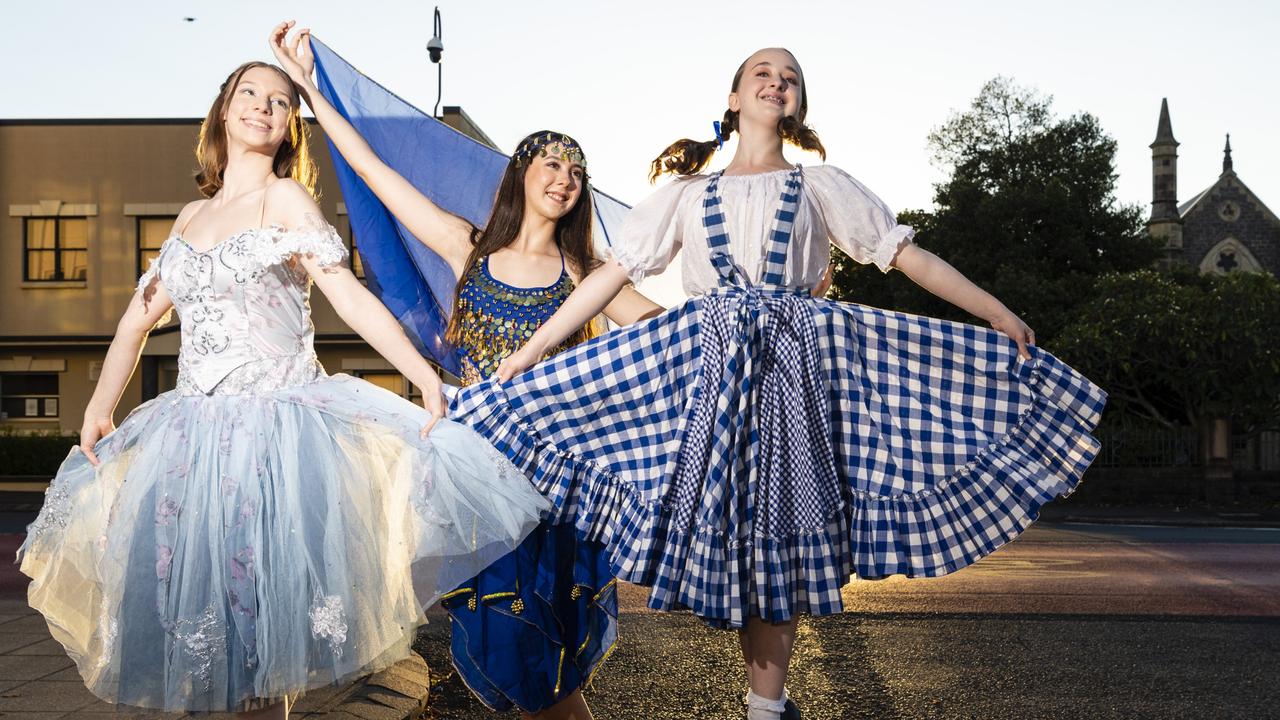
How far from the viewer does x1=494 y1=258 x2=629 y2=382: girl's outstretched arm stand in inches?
154

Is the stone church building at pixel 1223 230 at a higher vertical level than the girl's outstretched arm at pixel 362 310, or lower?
higher

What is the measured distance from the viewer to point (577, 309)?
396 cm

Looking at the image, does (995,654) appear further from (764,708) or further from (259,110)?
(259,110)

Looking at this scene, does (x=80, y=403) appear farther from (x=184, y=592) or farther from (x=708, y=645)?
(x=184, y=592)

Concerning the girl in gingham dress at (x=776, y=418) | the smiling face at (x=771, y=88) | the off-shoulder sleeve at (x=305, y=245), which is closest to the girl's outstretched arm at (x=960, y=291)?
the girl in gingham dress at (x=776, y=418)

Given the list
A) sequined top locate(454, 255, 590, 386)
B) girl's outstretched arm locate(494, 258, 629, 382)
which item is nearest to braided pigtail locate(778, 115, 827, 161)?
girl's outstretched arm locate(494, 258, 629, 382)

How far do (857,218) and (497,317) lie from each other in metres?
1.31

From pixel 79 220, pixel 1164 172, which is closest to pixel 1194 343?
pixel 79 220

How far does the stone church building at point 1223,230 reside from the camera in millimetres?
49344

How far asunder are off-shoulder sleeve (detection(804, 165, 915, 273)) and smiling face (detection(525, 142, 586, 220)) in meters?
0.93

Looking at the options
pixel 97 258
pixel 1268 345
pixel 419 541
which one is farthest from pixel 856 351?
pixel 97 258

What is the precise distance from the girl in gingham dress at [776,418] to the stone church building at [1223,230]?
4998cm

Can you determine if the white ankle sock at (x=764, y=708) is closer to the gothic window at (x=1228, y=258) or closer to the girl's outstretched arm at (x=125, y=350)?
the girl's outstretched arm at (x=125, y=350)

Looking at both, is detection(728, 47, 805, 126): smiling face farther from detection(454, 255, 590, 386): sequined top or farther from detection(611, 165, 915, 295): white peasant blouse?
detection(454, 255, 590, 386): sequined top
